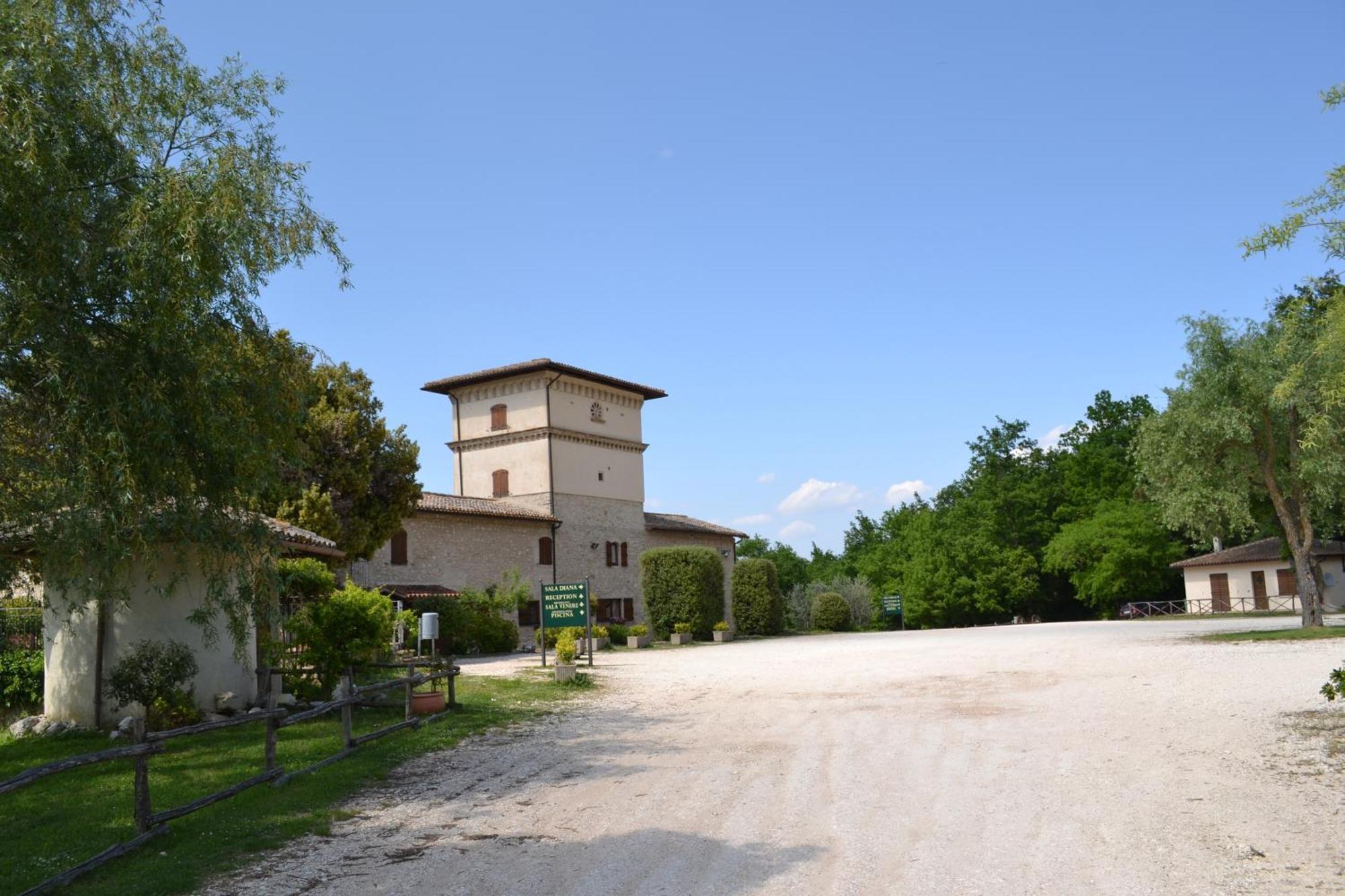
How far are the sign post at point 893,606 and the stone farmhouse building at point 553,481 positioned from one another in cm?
932

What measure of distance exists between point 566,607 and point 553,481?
1560cm

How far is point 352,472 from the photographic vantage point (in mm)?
23875

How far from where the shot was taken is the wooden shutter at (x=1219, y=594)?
44.0 metres

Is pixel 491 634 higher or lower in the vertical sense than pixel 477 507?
lower

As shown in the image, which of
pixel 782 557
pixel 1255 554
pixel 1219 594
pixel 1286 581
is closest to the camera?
pixel 1286 581

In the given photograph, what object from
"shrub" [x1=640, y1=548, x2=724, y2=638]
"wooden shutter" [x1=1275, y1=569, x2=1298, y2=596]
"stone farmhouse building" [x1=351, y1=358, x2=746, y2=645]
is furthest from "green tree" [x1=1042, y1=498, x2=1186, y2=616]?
"shrub" [x1=640, y1=548, x2=724, y2=638]

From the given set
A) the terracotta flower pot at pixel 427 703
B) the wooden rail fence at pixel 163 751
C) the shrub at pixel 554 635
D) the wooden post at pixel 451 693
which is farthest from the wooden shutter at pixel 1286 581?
the wooden rail fence at pixel 163 751

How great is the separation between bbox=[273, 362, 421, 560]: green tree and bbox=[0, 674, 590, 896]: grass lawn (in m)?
9.93

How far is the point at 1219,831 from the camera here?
654 cm

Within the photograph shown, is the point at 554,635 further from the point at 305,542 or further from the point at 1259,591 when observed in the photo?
the point at 1259,591

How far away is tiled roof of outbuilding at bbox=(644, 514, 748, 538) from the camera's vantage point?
42719 millimetres

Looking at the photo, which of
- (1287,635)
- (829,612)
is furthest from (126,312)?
(829,612)

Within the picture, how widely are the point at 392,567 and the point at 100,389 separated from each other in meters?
22.8

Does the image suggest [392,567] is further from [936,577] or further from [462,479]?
[936,577]
